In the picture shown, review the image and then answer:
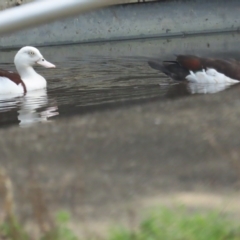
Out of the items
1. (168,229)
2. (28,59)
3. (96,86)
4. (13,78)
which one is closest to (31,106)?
(96,86)

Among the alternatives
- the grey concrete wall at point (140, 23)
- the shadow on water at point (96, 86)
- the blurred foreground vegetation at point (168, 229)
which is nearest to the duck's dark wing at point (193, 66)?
the shadow on water at point (96, 86)

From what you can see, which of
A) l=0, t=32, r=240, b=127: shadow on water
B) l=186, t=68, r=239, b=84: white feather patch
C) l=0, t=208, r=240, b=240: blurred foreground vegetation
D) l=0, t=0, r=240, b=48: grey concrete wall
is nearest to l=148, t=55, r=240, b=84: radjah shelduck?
l=186, t=68, r=239, b=84: white feather patch

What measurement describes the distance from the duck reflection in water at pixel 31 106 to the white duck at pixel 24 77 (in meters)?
0.14

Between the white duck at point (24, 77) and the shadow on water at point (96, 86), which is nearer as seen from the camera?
the shadow on water at point (96, 86)

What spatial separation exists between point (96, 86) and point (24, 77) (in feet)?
5.30

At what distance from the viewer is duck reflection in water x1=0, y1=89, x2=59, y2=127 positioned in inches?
295

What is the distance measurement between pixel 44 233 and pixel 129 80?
757 centimetres

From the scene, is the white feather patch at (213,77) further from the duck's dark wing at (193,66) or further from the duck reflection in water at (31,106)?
the duck reflection in water at (31,106)

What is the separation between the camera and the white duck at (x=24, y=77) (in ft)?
31.8

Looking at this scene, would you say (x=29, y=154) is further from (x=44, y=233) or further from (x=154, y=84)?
(x=154, y=84)

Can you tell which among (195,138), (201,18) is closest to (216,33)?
(201,18)

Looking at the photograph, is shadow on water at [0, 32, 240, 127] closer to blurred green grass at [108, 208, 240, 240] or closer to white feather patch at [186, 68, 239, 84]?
white feather patch at [186, 68, 239, 84]

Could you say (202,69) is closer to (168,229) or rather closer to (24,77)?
(24,77)

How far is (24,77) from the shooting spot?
34.7 ft
